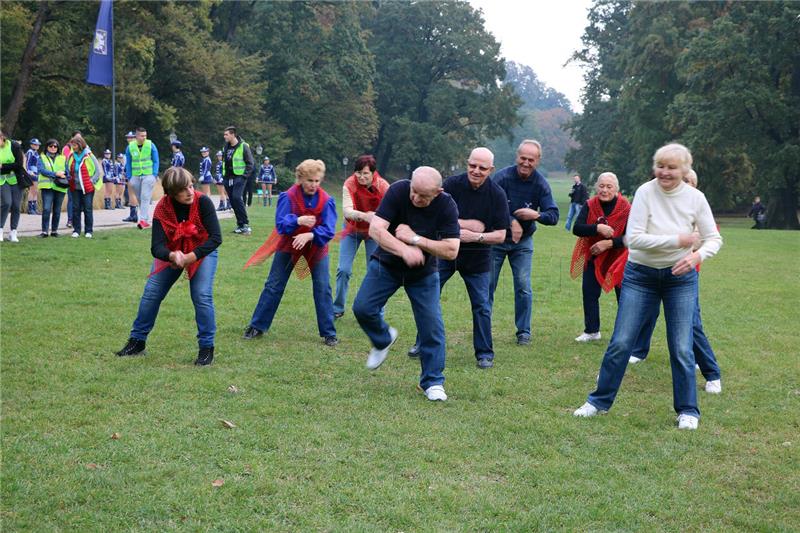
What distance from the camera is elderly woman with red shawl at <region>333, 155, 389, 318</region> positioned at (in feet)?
30.6

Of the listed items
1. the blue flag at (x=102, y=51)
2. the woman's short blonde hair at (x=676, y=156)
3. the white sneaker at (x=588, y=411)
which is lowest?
the white sneaker at (x=588, y=411)

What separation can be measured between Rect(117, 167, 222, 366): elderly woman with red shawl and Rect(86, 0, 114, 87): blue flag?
60.1 feet

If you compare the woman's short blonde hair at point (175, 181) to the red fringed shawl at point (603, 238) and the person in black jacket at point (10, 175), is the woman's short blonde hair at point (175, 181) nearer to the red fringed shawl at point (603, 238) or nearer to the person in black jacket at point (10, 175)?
the red fringed shawl at point (603, 238)

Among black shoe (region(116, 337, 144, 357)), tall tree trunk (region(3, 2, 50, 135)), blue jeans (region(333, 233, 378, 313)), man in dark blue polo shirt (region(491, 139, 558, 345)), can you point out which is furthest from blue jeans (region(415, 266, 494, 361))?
tall tree trunk (region(3, 2, 50, 135))

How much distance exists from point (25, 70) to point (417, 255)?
30749mm

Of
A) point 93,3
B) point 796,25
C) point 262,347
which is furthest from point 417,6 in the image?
point 262,347

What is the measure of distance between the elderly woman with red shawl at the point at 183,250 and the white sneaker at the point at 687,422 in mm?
3993

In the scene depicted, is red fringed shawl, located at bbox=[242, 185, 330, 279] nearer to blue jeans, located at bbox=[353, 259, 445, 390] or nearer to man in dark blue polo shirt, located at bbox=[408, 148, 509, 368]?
man in dark blue polo shirt, located at bbox=[408, 148, 509, 368]

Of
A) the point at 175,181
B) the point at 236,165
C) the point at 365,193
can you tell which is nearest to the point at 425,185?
the point at 175,181

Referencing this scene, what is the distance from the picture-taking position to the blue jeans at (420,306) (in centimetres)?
685

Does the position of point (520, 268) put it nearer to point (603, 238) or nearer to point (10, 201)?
point (603, 238)

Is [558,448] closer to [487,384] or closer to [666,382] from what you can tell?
[487,384]

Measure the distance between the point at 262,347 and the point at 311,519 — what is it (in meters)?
4.17

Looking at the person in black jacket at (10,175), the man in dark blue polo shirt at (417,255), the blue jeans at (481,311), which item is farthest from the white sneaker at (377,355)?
the person in black jacket at (10,175)
